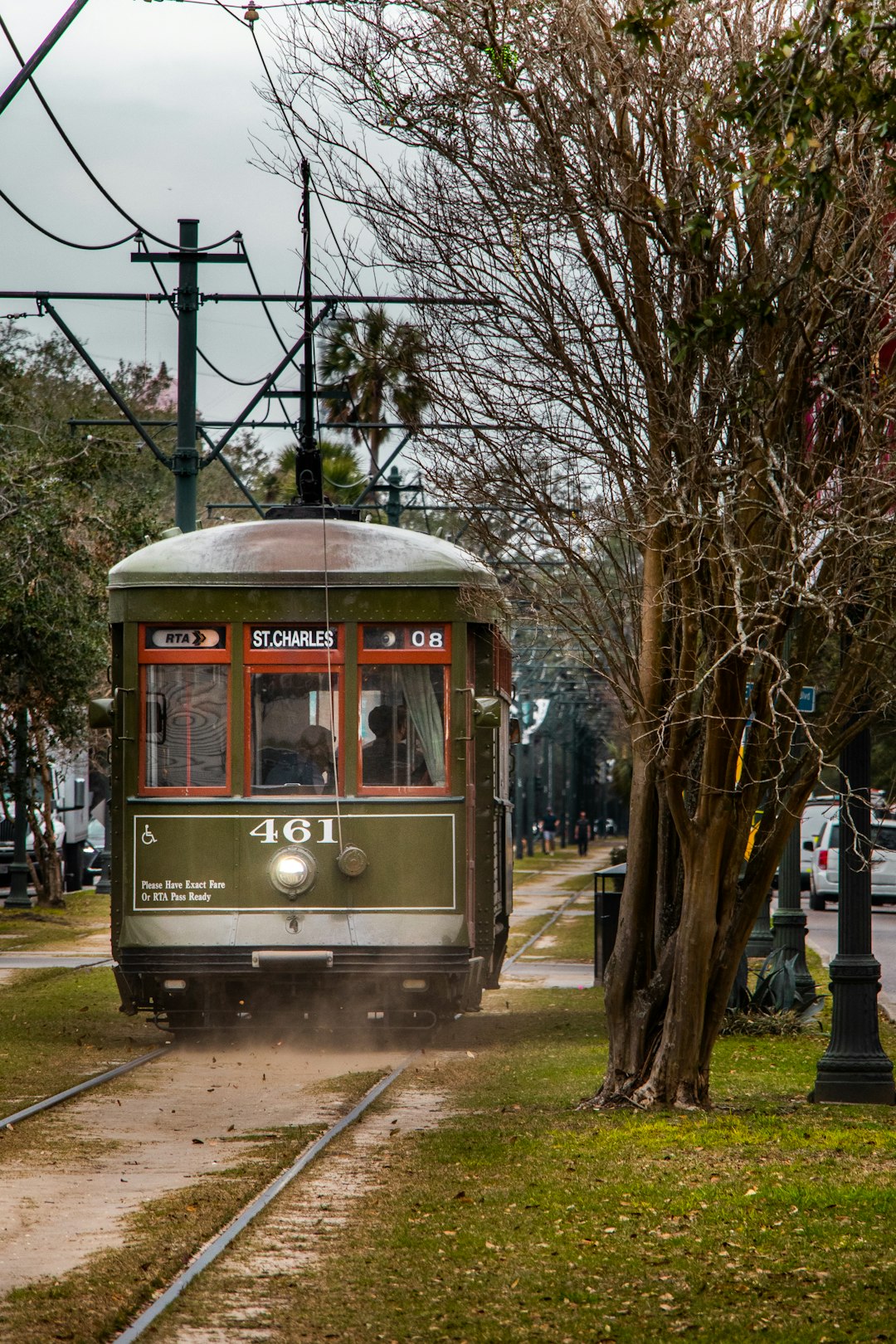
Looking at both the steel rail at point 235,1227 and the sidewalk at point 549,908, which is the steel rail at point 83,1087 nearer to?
the steel rail at point 235,1227

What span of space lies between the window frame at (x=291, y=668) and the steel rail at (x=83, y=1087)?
2.05 meters

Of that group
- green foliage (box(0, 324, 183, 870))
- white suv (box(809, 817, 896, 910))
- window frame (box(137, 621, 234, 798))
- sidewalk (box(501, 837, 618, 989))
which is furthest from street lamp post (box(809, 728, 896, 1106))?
white suv (box(809, 817, 896, 910))

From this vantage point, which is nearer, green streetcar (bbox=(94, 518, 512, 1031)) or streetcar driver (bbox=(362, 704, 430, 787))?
A: green streetcar (bbox=(94, 518, 512, 1031))

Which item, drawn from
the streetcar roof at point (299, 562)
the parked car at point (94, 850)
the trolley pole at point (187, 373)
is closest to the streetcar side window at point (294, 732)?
the streetcar roof at point (299, 562)

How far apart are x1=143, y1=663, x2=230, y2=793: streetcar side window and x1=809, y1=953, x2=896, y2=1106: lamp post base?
4413 millimetres

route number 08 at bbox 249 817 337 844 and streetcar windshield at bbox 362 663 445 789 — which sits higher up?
streetcar windshield at bbox 362 663 445 789

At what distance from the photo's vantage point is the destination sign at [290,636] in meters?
12.7

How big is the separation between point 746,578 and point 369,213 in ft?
9.93

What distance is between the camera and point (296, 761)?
41.9ft

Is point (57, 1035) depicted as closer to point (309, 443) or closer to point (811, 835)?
point (309, 443)

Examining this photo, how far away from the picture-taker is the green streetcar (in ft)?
41.1

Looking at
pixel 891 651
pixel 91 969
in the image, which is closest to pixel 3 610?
pixel 91 969

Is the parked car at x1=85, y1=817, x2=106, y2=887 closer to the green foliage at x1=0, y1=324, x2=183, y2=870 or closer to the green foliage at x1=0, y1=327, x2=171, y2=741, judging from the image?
the green foliage at x1=0, y1=324, x2=183, y2=870

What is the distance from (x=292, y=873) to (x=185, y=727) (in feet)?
4.19
